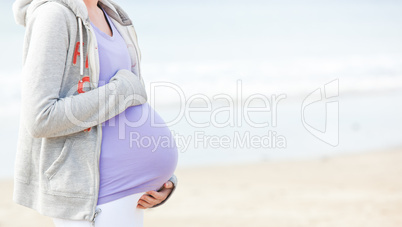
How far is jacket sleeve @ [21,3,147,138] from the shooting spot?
140cm

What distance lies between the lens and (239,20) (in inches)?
591

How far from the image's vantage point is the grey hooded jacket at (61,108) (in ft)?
4.63

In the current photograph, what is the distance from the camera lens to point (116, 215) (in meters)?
1.57

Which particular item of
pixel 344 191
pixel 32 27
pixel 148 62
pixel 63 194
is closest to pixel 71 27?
pixel 32 27

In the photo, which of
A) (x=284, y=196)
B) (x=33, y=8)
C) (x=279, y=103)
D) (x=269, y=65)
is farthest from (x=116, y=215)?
(x=269, y=65)

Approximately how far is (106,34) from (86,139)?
0.37m

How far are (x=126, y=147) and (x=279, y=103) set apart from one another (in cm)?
731

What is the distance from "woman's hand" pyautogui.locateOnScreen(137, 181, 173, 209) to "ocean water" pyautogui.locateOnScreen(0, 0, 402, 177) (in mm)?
3672

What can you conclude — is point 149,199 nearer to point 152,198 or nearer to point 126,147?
point 152,198

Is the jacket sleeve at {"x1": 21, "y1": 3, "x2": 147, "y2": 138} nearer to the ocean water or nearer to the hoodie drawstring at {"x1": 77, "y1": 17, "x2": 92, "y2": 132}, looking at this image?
the hoodie drawstring at {"x1": 77, "y1": 17, "x2": 92, "y2": 132}

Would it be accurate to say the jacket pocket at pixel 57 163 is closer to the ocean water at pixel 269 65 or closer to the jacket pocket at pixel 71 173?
the jacket pocket at pixel 71 173

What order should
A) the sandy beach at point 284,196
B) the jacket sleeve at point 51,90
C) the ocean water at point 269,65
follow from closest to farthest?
the jacket sleeve at point 51,90
the sandy beach at point 284,196
the ocean water at point 269,65

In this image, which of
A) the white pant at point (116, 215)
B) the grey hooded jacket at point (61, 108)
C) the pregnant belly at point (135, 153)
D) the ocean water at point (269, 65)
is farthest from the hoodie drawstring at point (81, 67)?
the ocean water at point (269, 65)

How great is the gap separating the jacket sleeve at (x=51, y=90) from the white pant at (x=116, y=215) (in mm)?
258
